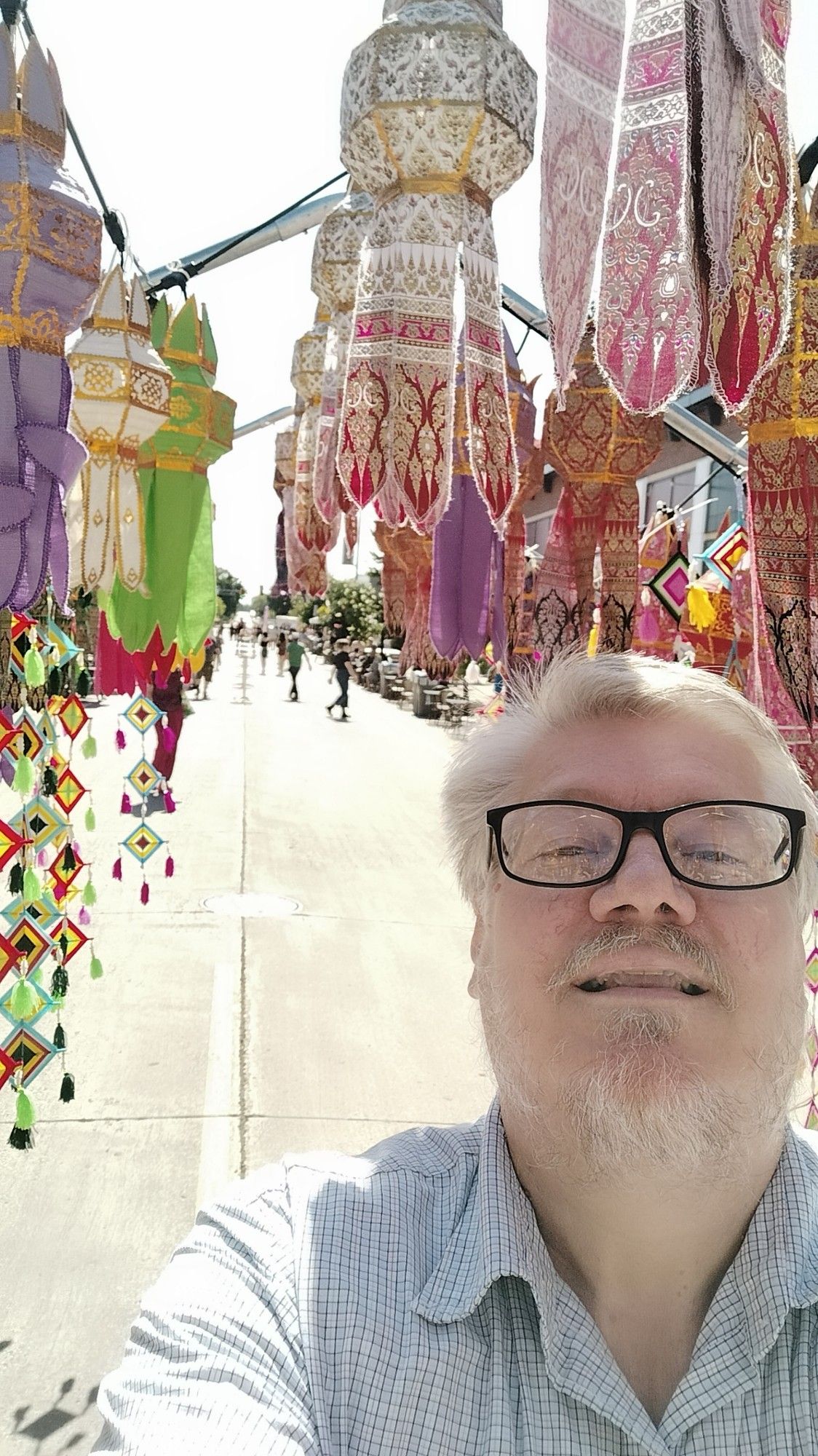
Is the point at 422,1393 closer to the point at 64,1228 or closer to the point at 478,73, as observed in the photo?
the point at 478,73

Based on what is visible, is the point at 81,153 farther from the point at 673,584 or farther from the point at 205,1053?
the point at 205,1053

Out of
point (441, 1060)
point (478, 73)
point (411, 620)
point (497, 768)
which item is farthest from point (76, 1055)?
point (478, 73)

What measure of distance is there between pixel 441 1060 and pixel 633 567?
2.39 metres

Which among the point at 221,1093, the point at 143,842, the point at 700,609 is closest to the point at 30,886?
the point at 221,1093

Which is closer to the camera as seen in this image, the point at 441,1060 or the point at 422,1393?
the point at 422,1393

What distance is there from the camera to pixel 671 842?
3.56ft

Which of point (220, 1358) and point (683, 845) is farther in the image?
point (683, 845)

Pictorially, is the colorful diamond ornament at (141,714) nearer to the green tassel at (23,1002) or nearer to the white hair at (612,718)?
the green tassel at (23,1002)

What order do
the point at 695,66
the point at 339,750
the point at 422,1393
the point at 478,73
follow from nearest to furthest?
the point at 422,1393, the point at 695,66, the point at 478,73, the point at 339,750

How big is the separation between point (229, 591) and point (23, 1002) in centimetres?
5673

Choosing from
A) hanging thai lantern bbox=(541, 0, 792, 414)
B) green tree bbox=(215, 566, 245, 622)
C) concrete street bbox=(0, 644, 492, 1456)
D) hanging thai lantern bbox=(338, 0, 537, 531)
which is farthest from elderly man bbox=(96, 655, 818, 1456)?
green tree bbox=(215, 566, 245, 622)

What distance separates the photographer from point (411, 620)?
14.0ft

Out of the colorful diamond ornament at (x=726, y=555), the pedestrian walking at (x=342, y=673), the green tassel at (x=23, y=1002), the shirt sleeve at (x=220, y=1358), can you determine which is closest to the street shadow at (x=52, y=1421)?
the green tassel at (x=23, y=1002)

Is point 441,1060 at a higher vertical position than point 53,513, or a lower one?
lower
